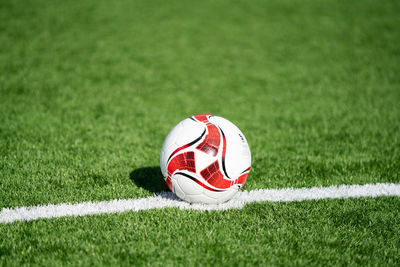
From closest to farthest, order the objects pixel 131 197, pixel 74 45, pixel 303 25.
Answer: pixel 131 197 < pixel 74 45 < pixel 303 25

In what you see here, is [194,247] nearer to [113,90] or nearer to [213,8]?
[113,90]

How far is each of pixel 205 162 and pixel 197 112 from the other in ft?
10.2

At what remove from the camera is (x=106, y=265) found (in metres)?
2.58

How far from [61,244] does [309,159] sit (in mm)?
2887

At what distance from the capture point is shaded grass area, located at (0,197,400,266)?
105 inches

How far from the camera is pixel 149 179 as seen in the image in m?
3.91

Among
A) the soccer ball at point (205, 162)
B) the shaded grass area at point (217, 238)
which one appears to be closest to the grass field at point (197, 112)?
the shaded grass area at point (217, 238)

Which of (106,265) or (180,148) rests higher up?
(180,148)

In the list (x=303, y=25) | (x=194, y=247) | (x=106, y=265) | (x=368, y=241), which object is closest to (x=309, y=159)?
(x=368, y=241)

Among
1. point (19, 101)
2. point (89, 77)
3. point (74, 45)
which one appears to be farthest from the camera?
point (74, 45)

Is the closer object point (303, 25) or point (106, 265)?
point (106, 265)

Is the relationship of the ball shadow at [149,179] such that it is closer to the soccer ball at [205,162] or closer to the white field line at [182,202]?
the white field line at [182,202]

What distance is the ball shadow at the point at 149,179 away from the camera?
12.2 ft

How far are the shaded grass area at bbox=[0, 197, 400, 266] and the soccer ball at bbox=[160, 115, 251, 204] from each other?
0.19 metres
